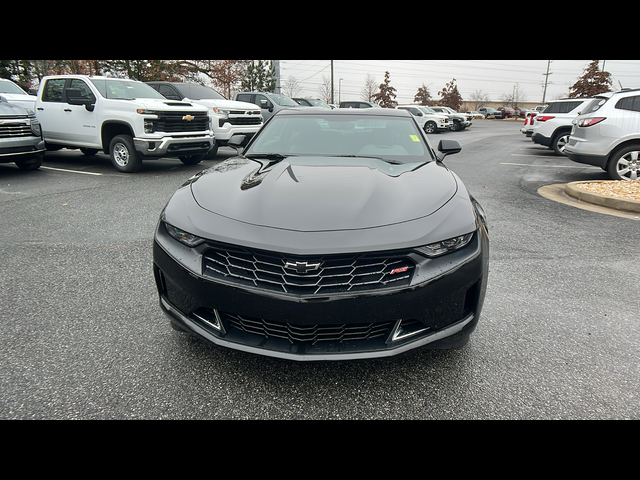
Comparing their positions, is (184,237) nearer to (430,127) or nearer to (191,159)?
(191,159)

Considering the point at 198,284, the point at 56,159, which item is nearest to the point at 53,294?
the point at 198,284

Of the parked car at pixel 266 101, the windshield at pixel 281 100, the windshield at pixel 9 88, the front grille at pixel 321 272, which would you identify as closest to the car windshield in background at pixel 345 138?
the front grille at pixel 321 272

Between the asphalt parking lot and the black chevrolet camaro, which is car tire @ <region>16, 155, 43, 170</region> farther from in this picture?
the black chevrolet camaro

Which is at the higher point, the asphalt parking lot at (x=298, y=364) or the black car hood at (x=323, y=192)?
the black car hood at (x=323, y=192)

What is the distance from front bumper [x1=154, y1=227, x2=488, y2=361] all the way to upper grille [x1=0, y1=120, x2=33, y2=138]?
808 cm

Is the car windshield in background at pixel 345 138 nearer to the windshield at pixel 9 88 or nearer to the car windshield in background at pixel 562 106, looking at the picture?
the windshield at pixel 9 88

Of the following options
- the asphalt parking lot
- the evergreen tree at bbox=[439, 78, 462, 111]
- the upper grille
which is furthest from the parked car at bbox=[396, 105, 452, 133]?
the evergreen tree at bbox=[439, 78, 462, 111]

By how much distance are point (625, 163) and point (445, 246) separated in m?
8.39

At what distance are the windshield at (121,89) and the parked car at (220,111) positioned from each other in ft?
4.29

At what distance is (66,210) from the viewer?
6.08 metres

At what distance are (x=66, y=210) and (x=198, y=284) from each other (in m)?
4.99

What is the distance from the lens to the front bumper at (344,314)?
1989mm
